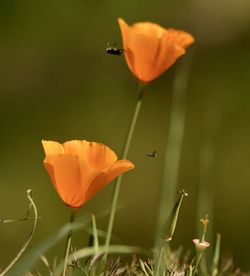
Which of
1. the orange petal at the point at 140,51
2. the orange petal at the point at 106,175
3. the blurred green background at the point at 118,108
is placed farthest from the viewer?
the blurred green background at the point at 118,108

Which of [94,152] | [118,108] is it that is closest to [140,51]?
[94,152]

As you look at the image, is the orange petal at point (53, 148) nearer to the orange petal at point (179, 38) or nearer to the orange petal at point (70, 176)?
the orange petal at point (70, 176)

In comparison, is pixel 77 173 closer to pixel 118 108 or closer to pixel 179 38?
pixel 179 38

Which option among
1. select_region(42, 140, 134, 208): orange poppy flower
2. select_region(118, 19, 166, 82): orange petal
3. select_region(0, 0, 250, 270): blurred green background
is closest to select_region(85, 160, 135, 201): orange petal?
select_region(42, 140, 134, 208): orange poppy flower

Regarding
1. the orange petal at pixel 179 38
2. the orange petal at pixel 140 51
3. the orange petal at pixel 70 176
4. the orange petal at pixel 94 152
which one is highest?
the orange petal at pixel 179 38

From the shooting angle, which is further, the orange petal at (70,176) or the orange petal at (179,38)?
the orange petal at (179,38)

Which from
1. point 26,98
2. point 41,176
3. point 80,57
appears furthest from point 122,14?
point 41,176

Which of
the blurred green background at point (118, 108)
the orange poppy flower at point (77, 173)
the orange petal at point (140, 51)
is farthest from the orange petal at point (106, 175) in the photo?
the blurred green background at point (118, 108)
